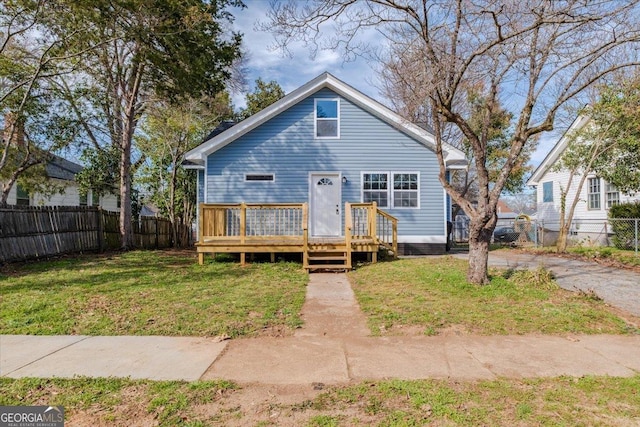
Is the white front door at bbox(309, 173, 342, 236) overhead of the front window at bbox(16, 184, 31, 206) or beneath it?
beneath

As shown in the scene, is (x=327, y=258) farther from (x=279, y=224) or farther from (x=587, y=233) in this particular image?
(x=587, y=233)

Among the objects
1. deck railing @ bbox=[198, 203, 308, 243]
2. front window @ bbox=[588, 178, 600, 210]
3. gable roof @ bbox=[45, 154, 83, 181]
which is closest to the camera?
deck railing @ bbox=[198, 203, 308, 243]

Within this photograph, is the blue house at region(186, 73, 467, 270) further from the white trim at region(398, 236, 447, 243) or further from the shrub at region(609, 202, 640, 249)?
the shrub at region(609, 202, 640, 249)

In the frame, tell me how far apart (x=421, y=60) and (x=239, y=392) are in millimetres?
6071

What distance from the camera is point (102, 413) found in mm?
2697

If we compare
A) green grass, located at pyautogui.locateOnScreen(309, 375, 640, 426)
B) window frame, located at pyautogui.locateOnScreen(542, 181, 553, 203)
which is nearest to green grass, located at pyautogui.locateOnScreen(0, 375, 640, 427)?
green grass, located at pyautogui.locateOnScreen(309, 375, 640, 426)

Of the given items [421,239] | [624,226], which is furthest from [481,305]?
[624,226]

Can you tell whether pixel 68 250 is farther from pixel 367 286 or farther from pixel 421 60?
pixel 421 60

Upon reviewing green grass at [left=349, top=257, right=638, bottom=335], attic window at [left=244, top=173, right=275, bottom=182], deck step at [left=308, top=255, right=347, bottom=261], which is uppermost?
attic window at [left=244, top=173, right=275, bottom=182]

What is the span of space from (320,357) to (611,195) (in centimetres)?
1711

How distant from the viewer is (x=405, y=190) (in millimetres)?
12094

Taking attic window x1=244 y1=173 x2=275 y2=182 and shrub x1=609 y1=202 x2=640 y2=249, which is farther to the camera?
shrub x1=609 y1=202 x2=640 y2=249

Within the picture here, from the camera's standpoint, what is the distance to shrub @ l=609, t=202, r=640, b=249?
13047mm

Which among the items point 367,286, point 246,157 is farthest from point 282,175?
point 367,286
